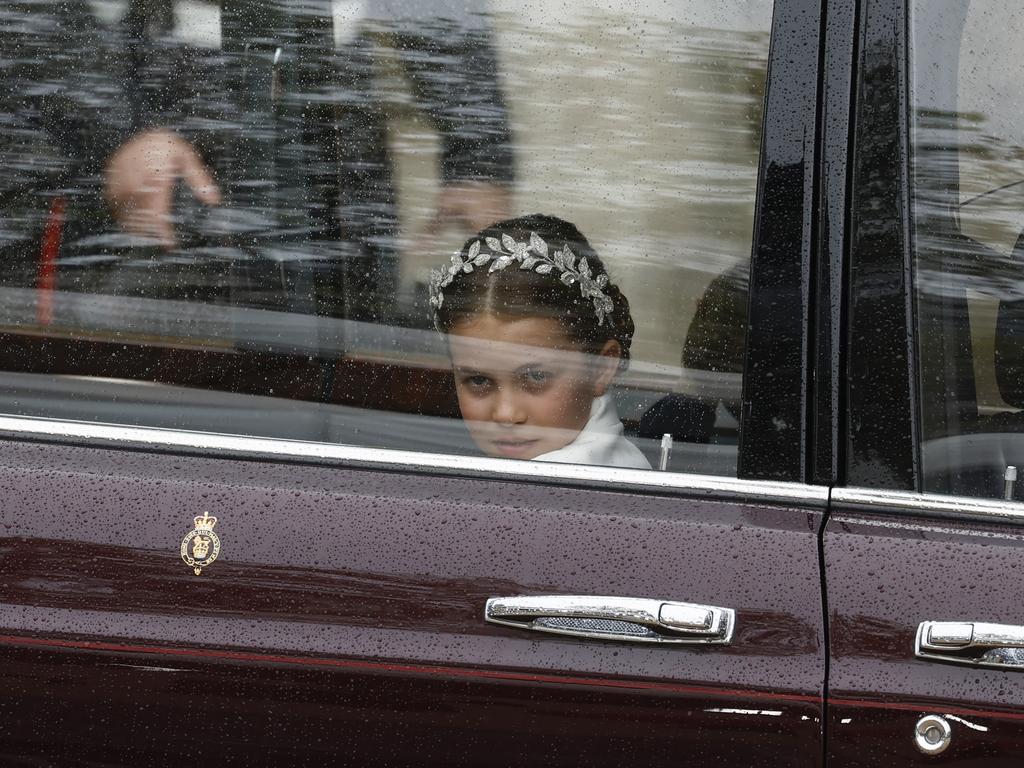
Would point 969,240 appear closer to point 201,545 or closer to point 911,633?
point 911,633

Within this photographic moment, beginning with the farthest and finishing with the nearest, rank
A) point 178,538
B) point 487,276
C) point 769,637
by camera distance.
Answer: point 487,276 < point 178,538 < point 769,637

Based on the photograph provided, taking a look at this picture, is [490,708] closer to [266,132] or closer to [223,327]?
[223,327]

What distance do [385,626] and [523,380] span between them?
0.38 metres

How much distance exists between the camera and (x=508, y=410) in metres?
1.70

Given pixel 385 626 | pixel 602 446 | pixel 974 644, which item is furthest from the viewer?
pixel 602 446

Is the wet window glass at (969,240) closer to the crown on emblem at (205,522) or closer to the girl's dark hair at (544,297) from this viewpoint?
the girl's dark hair at (544,297)

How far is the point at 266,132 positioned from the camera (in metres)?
1.73

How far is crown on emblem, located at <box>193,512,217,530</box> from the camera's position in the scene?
1600 millimetres

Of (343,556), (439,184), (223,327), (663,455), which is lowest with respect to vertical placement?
(343,556)

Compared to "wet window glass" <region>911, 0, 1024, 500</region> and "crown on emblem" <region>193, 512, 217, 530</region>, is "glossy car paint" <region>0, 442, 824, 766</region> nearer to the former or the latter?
"crown on emblem" <region>193, 512, 217, 530</region>

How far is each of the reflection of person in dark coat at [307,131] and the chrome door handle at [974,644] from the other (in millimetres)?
757

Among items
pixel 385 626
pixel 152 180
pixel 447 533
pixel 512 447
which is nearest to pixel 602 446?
pixel 512 447

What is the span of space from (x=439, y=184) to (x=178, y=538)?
1.85ft

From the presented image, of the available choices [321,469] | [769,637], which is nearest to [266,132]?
[321,469]
